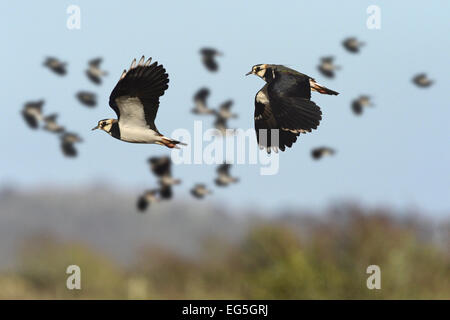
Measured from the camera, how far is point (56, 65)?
4.80 m

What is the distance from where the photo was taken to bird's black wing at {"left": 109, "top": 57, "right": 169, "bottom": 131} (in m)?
3.59

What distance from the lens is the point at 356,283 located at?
1312cm

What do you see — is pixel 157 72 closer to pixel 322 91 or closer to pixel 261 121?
pixel 261 121

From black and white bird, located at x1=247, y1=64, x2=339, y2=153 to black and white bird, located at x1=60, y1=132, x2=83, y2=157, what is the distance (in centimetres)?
105

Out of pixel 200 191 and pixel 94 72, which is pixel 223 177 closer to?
pixel 200 191

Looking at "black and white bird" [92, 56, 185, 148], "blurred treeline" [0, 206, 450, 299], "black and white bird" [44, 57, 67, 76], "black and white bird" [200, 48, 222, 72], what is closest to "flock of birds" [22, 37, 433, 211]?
"black and white bird" [92, 56, 185, 148]

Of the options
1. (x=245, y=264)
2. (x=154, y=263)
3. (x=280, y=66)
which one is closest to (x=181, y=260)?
(x=154, y=263)

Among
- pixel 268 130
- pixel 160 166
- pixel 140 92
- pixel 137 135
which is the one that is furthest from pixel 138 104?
pixel 160 166

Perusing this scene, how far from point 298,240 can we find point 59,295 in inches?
243

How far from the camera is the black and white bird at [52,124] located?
3.86 metres

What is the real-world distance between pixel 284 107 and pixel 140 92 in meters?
0.67
